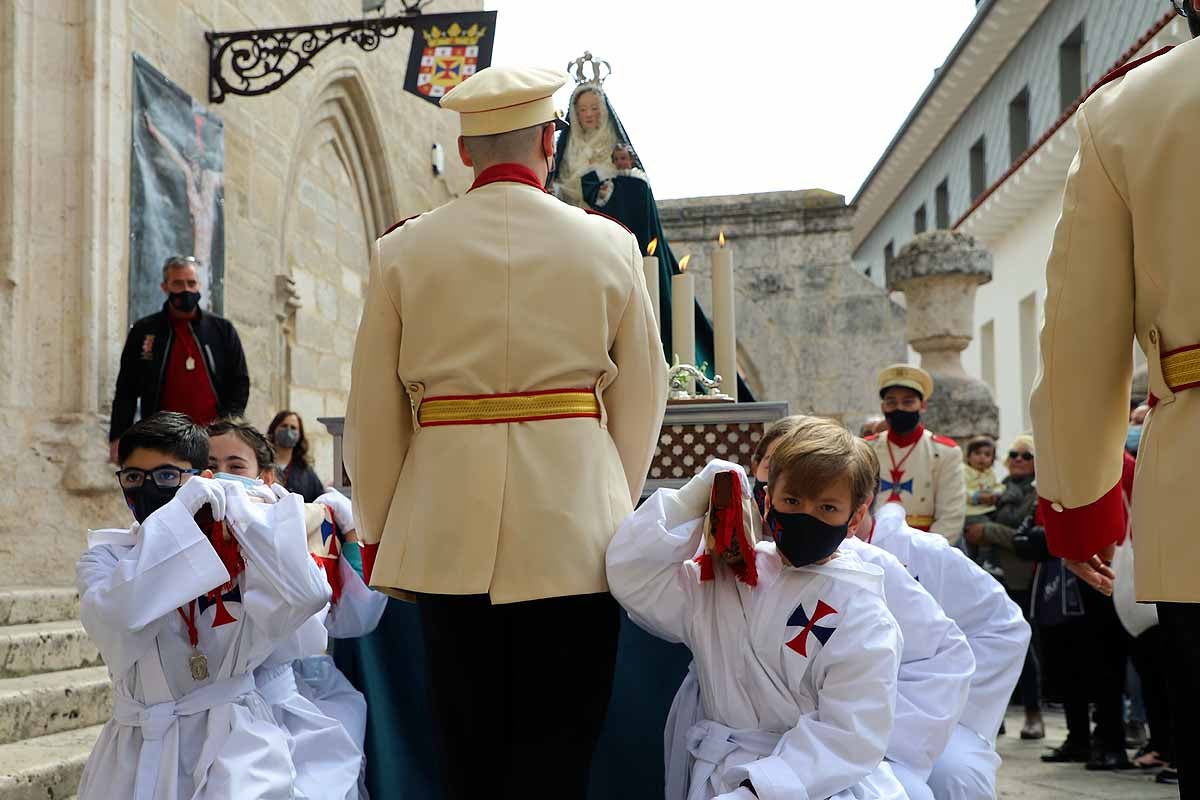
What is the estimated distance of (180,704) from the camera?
2.73m

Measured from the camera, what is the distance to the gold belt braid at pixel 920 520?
6207 millimetres

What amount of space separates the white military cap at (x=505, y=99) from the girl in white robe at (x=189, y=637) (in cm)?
97

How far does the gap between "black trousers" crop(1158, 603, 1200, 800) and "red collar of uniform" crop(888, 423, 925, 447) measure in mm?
4415

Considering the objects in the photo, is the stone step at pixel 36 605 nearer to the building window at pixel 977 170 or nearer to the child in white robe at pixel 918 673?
the child in white robe at pixel 918 673

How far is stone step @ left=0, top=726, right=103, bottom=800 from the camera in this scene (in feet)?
11.6

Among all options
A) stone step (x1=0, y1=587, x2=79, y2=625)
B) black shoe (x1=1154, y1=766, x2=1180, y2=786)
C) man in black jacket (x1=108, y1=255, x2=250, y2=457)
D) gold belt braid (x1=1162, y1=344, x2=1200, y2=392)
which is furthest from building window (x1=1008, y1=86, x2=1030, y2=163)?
gold belt braid (x1=1162, y1=344, x2=1200, y2=392)

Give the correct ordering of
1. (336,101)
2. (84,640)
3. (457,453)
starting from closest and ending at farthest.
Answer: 1. (457,453)
2. (84,640)
3. (336,101)

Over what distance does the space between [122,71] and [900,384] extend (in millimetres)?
4247

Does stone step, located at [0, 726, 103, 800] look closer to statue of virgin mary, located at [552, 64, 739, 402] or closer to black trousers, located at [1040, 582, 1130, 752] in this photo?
statue of virgin mary, located at [552, 64, 739, 402]

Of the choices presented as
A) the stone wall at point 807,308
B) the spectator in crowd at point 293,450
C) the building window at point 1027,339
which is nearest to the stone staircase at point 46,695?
the spectator in crowd at point 293,450

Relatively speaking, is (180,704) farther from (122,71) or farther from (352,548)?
(122,71)

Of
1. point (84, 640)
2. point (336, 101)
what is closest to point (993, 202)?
point (336, 101)

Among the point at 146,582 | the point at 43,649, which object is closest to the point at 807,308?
the point at 43,649

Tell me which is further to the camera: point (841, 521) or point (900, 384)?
point (900, 384)
